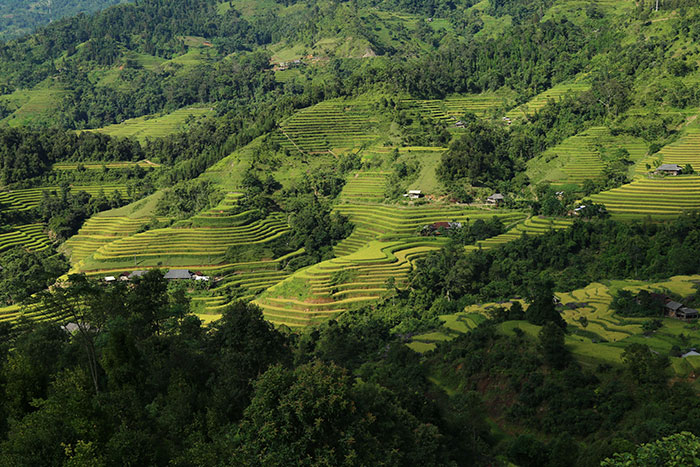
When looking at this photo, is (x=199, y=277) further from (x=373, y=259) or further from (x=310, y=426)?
(x=310, y=426)

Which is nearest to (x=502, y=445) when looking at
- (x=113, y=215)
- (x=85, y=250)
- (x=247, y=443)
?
(x=247, y=443)

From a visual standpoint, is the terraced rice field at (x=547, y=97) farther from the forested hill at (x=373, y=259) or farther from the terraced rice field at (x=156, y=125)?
the terraced rice field at (x=156, y=125)

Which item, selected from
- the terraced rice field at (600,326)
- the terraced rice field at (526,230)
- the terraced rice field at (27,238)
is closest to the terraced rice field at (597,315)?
the terraced rice field at (600,326)

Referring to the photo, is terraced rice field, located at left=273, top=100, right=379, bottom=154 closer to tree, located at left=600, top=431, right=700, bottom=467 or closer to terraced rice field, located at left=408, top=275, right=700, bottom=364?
terraced rice field, located at left=408, top=275, right=700, bottom=364

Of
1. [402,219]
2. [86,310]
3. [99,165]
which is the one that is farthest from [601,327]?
[99,165]

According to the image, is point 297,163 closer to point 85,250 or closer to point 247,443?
point 85,250

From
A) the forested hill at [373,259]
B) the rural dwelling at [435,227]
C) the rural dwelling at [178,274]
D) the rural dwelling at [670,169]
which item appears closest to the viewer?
the forested hill at [373,259]
